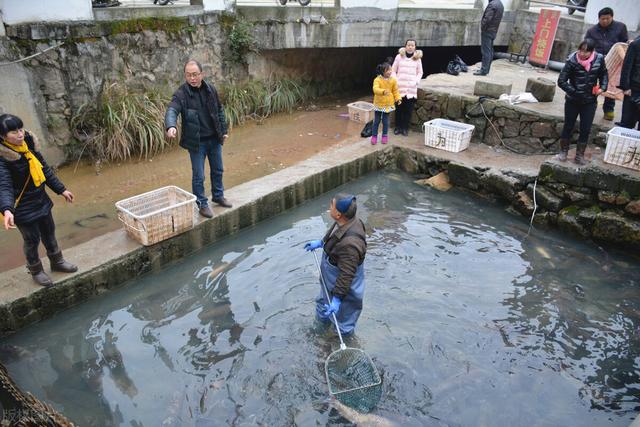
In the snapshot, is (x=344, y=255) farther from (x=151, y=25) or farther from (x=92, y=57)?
(x=151, y=25)

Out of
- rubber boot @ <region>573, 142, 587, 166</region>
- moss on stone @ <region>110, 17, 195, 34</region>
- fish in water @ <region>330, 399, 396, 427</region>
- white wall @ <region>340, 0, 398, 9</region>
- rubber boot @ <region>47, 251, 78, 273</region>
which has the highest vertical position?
white wall @ <region>340, 0, 398, 9</region>

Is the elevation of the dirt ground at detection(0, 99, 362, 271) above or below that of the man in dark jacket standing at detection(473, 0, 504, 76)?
below

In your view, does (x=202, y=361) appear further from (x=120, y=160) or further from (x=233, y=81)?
(x=233, y=81)

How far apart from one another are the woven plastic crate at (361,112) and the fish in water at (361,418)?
7026 mm

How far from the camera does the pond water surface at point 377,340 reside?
4277mm

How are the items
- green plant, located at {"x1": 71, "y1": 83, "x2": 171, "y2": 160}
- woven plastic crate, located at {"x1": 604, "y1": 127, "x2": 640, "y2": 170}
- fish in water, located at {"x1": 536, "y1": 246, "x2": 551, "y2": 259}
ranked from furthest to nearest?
green plant, located at {"x1": 71, "y1": 83, "x2": 171, "y2": 160} → woven plastic crate, located at {"x1": 604, "y1": 127, "x2": 640, "y2": 170} → fish in water, located at {"x1": 536, "y1": 246, "x2": 551, "y2": 259}

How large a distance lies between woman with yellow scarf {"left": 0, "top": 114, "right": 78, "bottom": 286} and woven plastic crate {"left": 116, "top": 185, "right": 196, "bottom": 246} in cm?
75

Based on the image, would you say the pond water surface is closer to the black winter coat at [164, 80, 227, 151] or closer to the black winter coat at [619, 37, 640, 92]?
the black winter coat at [164, 80, 227, 151]

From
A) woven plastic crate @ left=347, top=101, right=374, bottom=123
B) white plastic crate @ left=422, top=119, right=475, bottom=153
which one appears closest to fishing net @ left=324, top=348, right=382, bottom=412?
white plastic crate @ left=422, top=119, right=475, bottom=153

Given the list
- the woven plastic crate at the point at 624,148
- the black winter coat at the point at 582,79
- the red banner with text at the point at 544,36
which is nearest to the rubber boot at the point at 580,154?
the woven plastic crate at the point at 624,148

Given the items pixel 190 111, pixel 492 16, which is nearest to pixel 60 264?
pixel 190 111

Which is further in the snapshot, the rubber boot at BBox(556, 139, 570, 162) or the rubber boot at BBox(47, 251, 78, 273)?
the rubber boot at BBox(556, 139, 570, 162)

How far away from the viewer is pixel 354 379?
Result: 4.44 m

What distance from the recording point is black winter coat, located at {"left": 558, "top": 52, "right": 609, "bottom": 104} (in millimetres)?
6660
